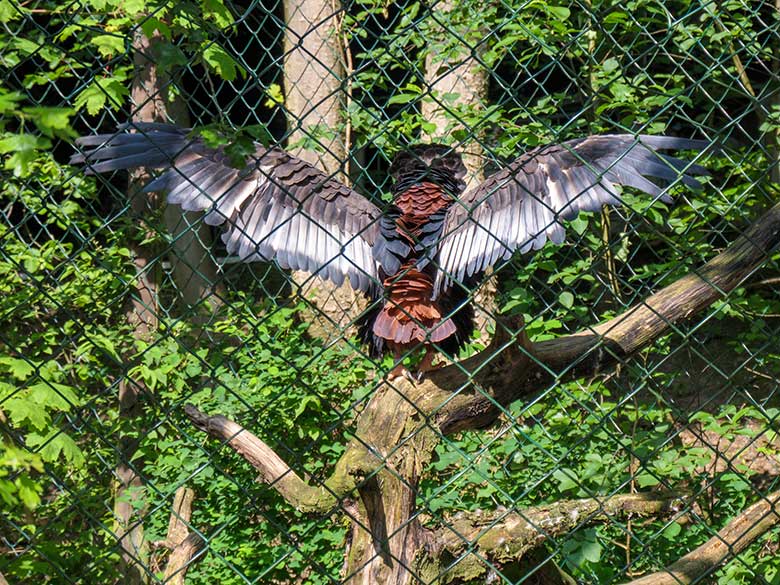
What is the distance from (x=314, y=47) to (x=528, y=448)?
2260mm

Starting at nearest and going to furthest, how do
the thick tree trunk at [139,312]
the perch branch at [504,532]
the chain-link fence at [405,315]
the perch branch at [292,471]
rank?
the chain-link fence at [405,315] → the perch branch at [292,471] → the perch branch at [504,532] → the thick tree trunk at [139,312]

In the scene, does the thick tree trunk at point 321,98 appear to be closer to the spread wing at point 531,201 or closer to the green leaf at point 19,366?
the spread wing at point 531,201

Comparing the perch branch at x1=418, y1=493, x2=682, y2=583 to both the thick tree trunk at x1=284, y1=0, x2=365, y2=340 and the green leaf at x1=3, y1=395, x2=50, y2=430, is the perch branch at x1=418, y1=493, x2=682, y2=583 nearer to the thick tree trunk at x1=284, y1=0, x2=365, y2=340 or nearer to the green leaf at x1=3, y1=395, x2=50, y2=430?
the green leaf at x1=3, y1=395, x2=50, y2=430

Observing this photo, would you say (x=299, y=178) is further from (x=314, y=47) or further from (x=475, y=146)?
(x=314, y=47)

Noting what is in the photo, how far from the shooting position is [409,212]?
2.91 metres

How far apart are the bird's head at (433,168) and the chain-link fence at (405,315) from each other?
13mm

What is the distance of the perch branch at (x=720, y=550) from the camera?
2.15m

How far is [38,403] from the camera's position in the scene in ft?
6.03

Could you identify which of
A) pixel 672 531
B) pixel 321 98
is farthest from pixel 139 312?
pixel 672 531

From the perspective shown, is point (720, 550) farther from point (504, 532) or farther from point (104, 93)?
point (104, 93)

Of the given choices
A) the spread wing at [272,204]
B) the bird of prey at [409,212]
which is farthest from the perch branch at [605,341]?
the spread wing at [272,204]

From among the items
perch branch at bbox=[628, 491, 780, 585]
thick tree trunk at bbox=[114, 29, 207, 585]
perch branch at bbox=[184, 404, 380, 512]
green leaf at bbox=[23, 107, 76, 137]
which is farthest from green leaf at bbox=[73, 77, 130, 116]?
perch branch at bbox=[628, 491, 780, 585]

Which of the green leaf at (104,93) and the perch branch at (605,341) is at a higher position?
the green leaf at (104,93)

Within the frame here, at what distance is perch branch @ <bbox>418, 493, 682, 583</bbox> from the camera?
7.53 ft
